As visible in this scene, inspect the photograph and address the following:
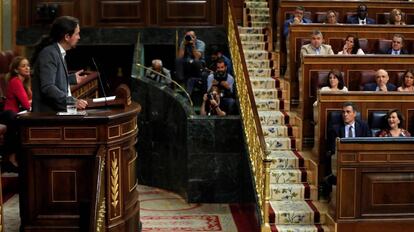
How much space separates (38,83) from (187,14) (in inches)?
206

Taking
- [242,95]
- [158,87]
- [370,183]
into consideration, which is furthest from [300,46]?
[370,183]

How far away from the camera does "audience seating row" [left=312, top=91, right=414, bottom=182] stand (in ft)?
17.8

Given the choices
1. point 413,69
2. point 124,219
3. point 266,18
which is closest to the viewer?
point 124,219

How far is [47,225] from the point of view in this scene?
12.1 ft

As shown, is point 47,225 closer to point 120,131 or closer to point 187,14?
point 120,131

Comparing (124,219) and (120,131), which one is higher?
(120,131)

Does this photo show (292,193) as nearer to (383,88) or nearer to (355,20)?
(383,88)

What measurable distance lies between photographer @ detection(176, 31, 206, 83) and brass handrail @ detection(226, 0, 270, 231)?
1.46 ft

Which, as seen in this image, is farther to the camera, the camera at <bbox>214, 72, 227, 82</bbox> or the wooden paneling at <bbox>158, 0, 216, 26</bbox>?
the wooden paneling at <bbox>158, 0, 216, 26</bbox>

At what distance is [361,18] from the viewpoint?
773 centimetres

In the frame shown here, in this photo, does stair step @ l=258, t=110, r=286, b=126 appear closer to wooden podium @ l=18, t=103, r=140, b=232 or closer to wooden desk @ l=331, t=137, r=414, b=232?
wooden desk @ l=331, t=137, r=414, b=232

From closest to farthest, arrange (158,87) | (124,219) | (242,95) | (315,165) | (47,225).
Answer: (47,225)
(124,219)
(315,165)
(242,95)
(158,87)

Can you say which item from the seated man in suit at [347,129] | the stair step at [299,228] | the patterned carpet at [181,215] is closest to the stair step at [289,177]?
the seated man in suit at [347,129]

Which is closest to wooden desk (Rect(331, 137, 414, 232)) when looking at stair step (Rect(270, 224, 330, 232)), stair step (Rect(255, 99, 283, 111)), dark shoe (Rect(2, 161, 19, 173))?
stair step (Rect(270, 224, 330, 232))
